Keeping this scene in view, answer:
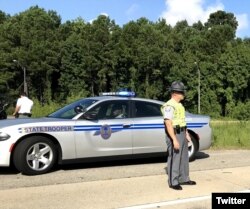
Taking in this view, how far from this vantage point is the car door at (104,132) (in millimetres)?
8859

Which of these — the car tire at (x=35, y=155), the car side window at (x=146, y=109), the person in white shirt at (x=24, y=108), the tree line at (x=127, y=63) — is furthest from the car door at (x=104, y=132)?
the tree line at (x=127, y=63)

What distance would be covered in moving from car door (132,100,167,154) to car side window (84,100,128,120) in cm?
24

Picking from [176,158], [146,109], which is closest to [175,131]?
[176,158]

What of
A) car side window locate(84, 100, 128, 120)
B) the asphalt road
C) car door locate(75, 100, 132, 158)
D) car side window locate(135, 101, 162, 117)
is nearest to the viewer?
the asphalt road

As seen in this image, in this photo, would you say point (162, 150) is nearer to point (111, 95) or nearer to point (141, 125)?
point (141, 125)

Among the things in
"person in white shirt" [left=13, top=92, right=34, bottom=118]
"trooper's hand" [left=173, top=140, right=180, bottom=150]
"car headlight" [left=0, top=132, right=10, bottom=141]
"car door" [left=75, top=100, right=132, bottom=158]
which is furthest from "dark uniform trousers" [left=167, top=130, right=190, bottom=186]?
"person in white shirt" [left=13, top=92, right=34, bottom=118]

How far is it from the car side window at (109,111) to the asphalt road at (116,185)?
3.19 feet

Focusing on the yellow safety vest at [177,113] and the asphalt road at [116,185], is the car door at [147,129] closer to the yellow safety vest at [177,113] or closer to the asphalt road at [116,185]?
the asphalt road at [116,185]

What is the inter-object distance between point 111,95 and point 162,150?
1.56 metres

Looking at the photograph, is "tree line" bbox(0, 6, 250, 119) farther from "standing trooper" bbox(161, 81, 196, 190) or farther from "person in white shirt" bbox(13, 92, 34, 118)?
"standing trooper" bbox(161, 81, 196, 190)

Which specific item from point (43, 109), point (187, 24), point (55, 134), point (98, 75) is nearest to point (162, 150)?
point (55, 134)

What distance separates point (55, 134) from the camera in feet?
28.2

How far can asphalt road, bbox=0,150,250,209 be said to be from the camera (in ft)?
21.3

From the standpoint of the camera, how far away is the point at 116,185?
24.9ft
